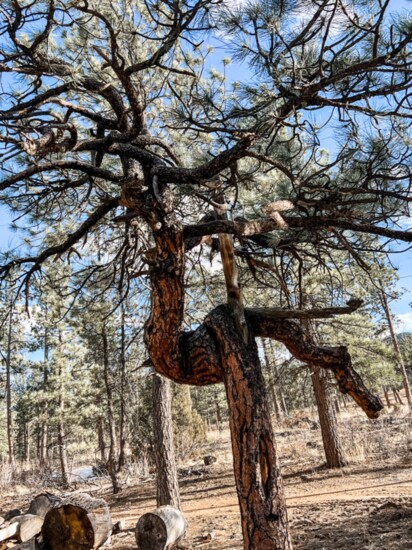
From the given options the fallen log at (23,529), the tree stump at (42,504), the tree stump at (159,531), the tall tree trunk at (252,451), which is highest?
the tall tree trunk at (252,451)

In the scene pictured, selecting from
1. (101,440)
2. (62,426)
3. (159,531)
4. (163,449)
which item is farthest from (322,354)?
(101,440)

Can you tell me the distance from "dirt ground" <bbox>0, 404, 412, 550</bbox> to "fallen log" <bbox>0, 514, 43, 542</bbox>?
1085mm

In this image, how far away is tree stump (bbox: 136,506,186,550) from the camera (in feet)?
16.6

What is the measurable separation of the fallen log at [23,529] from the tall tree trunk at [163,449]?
189 centimetres

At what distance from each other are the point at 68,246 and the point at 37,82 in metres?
1.47

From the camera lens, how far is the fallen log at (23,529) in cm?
519

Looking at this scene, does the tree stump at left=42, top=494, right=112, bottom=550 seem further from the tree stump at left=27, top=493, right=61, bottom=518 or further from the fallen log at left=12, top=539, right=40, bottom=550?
the tree stump at left=27, top=493, right=61, bottom=518

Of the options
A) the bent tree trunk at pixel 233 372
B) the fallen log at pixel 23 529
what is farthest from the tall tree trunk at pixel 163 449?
the bent tree trunk at pixel 233 372

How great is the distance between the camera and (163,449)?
6.89 metres

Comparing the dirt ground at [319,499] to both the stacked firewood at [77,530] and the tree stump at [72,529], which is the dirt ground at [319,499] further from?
the tree stump at [72,529]

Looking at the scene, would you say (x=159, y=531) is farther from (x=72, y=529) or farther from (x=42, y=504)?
(x=42, y=504)

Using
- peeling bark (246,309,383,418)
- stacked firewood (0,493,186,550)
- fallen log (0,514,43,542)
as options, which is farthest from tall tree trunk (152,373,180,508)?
peeling bark (246,309,383,418)

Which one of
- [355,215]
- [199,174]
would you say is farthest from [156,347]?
[355,215]

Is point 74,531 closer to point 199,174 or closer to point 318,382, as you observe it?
point 199,174
